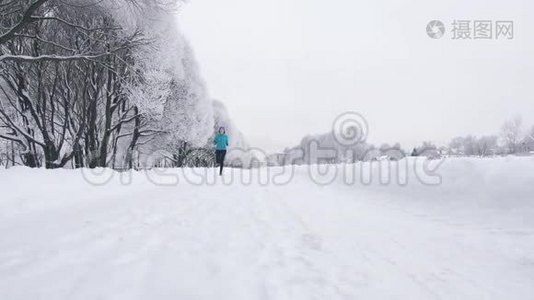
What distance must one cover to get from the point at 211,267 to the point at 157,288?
0.49 m

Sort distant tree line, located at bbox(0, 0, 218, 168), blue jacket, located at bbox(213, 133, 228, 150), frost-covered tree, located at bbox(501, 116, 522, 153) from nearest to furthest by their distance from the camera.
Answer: distant tree line, located at bbox(0, 0, 218, 168) → blue jacket, located at bbox(213, 133, 228, 150) → frost-covered tree, located at bbox(501, 116, 522, 153)

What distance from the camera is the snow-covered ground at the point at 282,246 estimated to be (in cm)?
224

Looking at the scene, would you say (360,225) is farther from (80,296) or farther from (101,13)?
(101,13)

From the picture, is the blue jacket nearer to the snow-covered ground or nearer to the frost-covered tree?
the snow-covered ground

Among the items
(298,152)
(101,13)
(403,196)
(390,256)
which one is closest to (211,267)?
(390,256)

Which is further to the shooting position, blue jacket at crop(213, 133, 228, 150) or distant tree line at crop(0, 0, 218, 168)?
blue jacket at crop(213, 133, 228, 150)

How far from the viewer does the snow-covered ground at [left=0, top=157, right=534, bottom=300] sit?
2.24 metres

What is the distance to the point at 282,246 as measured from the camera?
126 inches

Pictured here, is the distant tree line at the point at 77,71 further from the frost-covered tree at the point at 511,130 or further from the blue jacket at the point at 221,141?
the frost-covered tree at the point at 511,130

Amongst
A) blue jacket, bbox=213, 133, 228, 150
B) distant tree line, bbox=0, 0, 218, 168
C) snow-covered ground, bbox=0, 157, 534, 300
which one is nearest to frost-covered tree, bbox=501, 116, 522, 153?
distant tree line, bbox=0, 0, 218, 168

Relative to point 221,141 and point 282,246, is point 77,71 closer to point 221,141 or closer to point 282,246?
point 221,141

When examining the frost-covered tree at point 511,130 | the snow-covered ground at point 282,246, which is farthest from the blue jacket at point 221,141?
the frost-covered tree at point 511,130

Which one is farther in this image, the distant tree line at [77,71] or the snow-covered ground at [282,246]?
the distant tree line at [77,71]

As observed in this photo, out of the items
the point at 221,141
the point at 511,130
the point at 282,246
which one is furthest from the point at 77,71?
the point at 511,130
